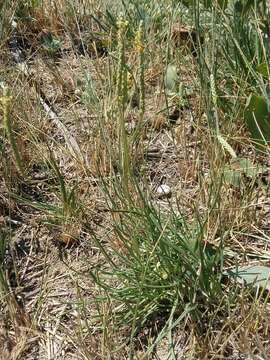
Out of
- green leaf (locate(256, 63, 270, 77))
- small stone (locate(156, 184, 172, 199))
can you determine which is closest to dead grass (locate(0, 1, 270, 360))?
small stone (locate(156, 184, 172, 199))

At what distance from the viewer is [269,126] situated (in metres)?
1.48

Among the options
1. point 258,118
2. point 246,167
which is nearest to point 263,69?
point 258,118

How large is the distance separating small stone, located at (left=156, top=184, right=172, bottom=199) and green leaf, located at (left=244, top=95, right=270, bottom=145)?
9.5 inches

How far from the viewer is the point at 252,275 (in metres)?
1.19

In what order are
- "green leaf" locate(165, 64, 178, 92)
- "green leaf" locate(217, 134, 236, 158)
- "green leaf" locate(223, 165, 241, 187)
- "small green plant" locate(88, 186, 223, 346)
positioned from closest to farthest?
1. "small green plant" locate(88, 186, 223, 346)
2. "green leaf" locate(217, 134, 236, 158)
3. "green leaf" locate(223, 165, 241, 187)
4. "green leaf" locate(165, 64, 178, 92)

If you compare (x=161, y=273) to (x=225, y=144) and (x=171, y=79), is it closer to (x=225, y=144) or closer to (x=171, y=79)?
(x=225, y=144)

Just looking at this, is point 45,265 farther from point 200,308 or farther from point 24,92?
point 24,92

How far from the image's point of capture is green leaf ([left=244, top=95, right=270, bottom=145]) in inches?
57.7

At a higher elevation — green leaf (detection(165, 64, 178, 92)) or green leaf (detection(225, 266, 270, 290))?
green leaf (detection(165, 64, 178, 92))

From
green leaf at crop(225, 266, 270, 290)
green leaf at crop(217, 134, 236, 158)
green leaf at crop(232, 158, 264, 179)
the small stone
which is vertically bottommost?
the small stone

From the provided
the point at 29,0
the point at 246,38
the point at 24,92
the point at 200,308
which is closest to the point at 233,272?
the point at 200,308

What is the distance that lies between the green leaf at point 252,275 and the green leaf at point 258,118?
14.3 inches

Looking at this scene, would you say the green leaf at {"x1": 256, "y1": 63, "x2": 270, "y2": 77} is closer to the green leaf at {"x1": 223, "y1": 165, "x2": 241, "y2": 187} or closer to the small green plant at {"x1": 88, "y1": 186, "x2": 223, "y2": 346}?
the green leaf at {"x1": 223, "y1": 165, "x2": 241, "y2": 187}

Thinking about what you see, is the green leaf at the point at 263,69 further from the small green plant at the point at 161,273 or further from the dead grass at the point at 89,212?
the small green plant at the point at 161,273
